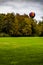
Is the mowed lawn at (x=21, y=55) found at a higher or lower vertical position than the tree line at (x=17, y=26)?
higher

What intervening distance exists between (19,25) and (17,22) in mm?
1917

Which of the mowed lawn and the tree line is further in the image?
the tree line

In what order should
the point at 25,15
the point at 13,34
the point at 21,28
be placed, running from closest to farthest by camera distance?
the point at 13,34, the point at 21,28, the point at 25,15

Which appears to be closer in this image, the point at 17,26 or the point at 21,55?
the point at 21,55

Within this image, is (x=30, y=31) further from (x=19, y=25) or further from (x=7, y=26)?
(x=7, y=26)

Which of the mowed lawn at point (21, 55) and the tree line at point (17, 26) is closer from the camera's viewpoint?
the mowed lawn at point (21, 55)

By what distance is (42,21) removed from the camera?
5034 inches

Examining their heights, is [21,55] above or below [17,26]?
above

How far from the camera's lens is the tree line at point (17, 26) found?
98.8m

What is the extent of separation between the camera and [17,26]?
103250 mm

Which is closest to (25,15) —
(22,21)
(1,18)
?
(22,21)

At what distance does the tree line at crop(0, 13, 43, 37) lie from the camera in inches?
3890

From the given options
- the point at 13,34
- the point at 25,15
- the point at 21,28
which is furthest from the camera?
the point at 25,15

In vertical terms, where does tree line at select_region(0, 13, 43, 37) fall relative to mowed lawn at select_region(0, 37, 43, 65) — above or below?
below
